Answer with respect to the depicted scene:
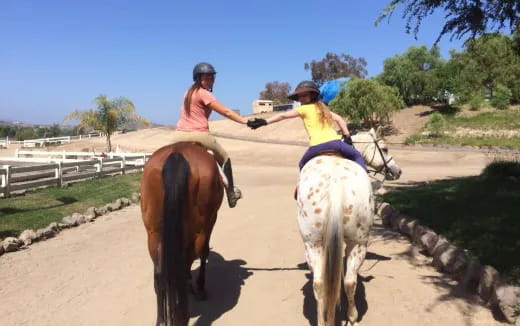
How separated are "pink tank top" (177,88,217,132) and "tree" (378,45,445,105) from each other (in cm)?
4307

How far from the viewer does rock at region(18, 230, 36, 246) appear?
730 centimetres

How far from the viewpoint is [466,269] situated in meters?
5.25

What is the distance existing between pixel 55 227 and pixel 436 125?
113 feet

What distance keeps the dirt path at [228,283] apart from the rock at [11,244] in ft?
0.68

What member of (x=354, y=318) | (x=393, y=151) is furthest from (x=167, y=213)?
(x=393, y=151)

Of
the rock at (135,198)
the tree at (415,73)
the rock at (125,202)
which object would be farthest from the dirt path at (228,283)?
the tree at (415,73)

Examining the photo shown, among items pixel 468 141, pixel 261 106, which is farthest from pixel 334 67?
pixel 468 141

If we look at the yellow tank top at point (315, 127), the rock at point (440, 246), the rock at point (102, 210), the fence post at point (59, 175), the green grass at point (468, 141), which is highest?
the yellow tank top at point (315, 127)

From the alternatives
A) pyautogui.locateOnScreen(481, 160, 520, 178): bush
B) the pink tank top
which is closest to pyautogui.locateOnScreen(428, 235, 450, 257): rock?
the pink tank top

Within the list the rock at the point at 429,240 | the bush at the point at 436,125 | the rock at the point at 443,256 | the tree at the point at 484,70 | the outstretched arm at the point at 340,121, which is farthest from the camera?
the tree at the point at 484,70

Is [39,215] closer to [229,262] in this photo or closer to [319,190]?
[229,262]

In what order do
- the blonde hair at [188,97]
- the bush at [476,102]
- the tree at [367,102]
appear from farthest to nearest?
the bush at [476,102], the tree at [367,102], the blonde hair at [188,97]

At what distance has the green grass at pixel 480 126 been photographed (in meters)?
29.1

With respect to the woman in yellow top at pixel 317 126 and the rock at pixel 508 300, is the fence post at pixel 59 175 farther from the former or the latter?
the rock at pixel 508 300
